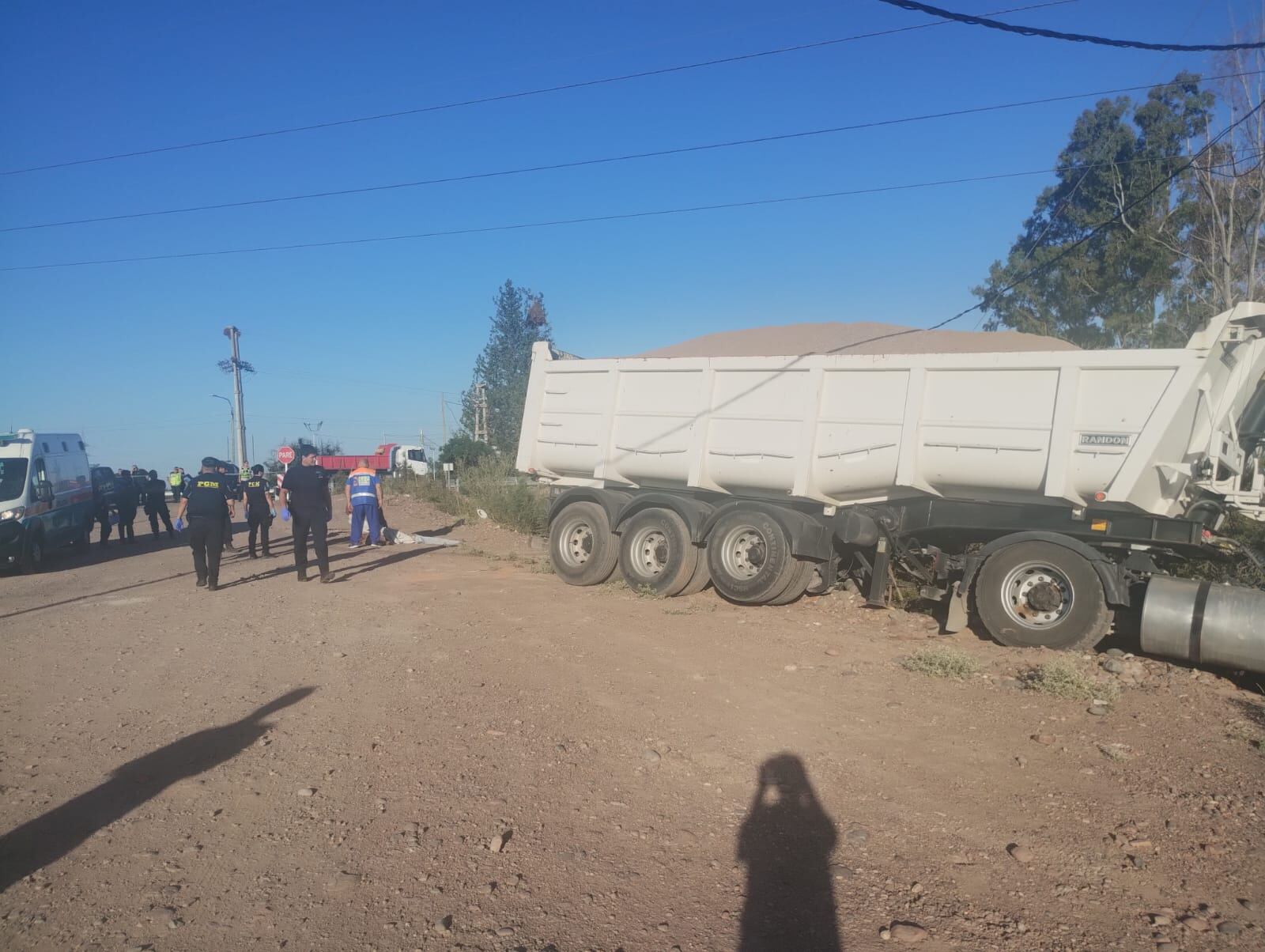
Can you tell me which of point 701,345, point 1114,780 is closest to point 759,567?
point 1114,780

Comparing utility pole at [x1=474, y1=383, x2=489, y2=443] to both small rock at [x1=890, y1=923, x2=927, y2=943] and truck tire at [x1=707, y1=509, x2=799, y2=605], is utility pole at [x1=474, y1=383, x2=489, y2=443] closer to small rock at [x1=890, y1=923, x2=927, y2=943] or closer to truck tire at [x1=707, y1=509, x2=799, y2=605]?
truck tire at [x1=707, y1=509, x2=799, y2=605]

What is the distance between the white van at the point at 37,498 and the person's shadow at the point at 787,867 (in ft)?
44.3

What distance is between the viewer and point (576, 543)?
461 inches

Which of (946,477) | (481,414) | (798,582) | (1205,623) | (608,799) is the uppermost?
(946,477)

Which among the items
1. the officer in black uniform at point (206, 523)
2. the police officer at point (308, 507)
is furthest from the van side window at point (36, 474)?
the police officer at point (308, 507)

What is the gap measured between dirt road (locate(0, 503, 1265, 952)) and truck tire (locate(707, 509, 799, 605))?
1445 mm

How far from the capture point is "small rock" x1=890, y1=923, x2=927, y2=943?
3.24 m

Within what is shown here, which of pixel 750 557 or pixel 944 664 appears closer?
pixel 944 664

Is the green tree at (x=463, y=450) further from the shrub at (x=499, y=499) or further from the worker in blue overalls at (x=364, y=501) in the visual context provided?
the worker in blue overalls at (x=364, y=501)

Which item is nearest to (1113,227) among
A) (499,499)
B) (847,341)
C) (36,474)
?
(847,341)

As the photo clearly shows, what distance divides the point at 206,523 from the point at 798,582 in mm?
7379

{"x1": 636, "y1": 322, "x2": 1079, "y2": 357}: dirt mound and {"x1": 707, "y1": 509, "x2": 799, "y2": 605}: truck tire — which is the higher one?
{"x1": 636, "y1": 322, "x2": 1079, "y2": 357}: dirt mound

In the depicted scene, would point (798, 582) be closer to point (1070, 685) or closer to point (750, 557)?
point (750, 557)

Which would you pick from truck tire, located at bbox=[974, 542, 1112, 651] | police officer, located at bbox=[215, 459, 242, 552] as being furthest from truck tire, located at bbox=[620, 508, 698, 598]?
police officer, located at bbox=[215, 459, 242, 552]
